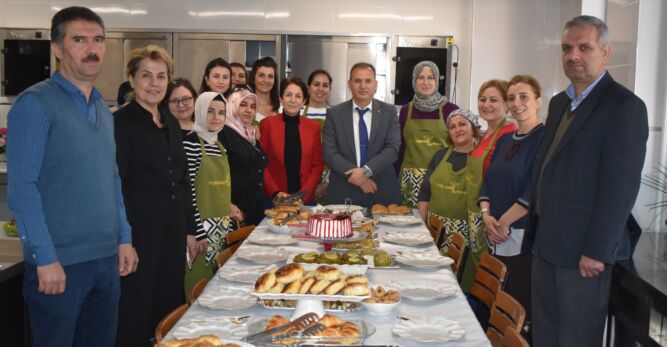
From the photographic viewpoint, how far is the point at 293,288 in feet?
6.47

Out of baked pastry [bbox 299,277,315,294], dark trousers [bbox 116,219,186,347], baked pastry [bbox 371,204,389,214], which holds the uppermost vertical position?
baked pastry [bbox 299,277,315,294]

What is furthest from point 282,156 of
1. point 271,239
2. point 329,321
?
point 329,321

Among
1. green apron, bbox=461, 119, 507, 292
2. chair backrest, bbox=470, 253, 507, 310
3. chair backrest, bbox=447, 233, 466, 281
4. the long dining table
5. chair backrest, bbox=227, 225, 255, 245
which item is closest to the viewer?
the long dining table

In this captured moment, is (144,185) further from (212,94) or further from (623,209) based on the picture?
(623,209)

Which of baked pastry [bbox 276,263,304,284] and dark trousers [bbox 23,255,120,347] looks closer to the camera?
baked pastry [bbox 276,263,304,284]

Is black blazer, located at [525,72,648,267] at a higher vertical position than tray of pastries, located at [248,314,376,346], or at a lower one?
higher

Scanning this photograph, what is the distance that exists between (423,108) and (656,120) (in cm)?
184

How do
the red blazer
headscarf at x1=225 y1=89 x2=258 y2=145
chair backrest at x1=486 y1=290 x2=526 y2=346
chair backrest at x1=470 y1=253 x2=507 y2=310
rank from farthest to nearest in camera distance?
the red blazer
headscarf at x1=225 y1=89 x2=258 y2=145
chair backrest at x1=470 y1=253 x2=507 y2=310
chair backrest at x1=486 y1=290 x2=526 y2=346

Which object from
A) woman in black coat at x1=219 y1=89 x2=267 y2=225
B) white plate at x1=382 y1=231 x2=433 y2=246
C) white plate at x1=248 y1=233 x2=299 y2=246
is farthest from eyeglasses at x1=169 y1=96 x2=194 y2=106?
white plate at x1=382 y1=231 x2=433 y2=246

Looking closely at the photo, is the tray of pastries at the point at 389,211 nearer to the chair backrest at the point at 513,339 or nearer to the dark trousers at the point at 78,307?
the dark trousers at the point at 78,307

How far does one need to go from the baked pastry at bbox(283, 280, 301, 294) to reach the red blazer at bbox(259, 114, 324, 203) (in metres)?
2.89

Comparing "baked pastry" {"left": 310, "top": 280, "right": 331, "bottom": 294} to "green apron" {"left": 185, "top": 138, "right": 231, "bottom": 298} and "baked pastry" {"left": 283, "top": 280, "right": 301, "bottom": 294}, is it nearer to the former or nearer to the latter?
"baked pastry" {"left": 283, "top": 280, "right": 301, "bottom": 294}

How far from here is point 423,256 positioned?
2.86m

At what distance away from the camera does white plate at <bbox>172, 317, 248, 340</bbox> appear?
185 centimetres
